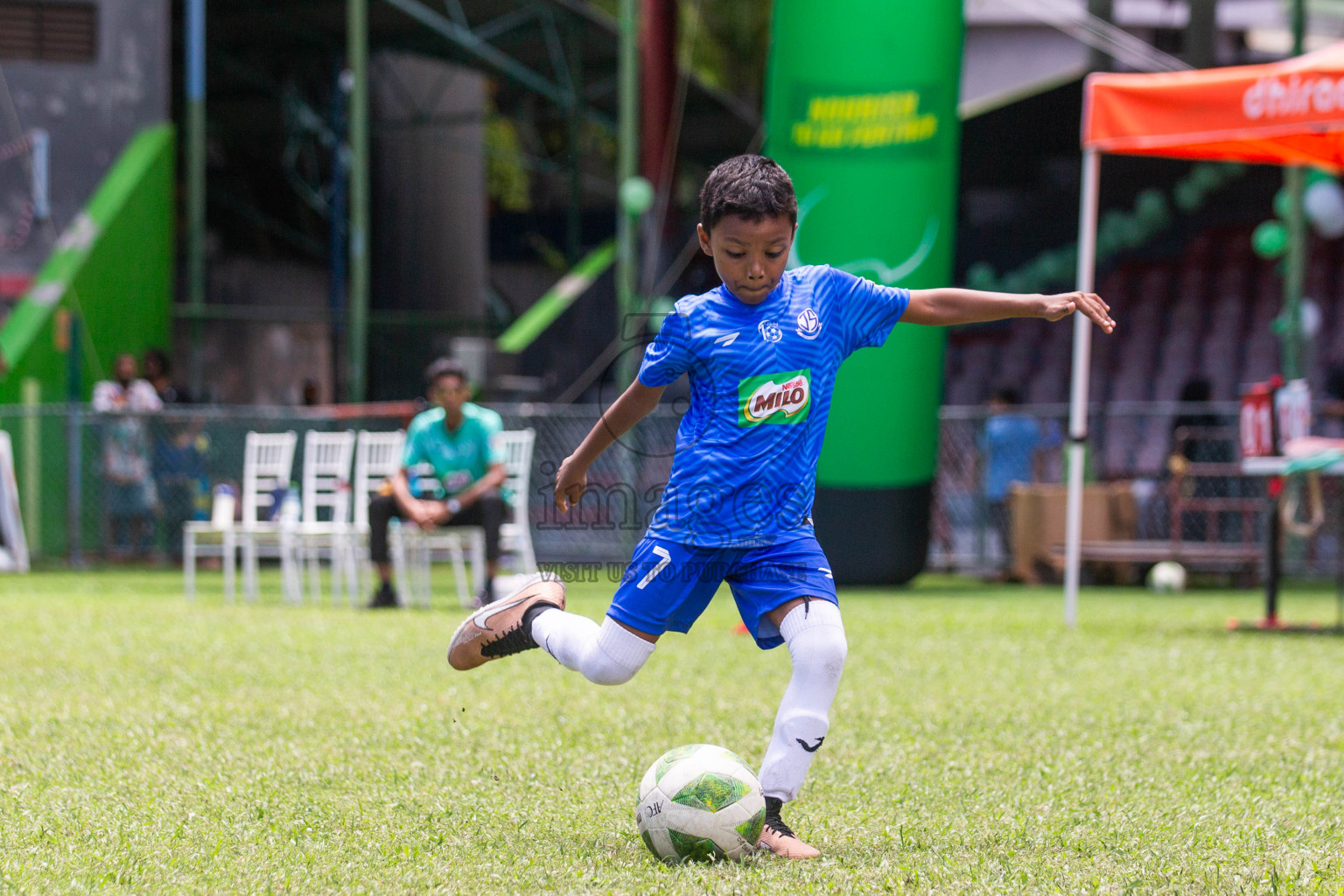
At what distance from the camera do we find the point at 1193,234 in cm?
1909

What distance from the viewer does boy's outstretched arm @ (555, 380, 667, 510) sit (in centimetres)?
409

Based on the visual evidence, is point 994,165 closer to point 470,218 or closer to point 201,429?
point 470,218

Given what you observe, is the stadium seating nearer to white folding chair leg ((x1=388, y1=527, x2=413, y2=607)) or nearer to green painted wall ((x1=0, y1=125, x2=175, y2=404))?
white folding chair leg ((x1=388, y1=527, x2=413, y2=607))

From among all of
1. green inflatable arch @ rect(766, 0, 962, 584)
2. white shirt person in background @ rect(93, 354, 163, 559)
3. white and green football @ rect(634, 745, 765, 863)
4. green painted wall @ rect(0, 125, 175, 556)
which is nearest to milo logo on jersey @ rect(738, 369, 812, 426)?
white and green football @ rect(634, 745, 765, 863)

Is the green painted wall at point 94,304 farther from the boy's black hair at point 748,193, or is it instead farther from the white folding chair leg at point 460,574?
the boy's black hair at point 748,193

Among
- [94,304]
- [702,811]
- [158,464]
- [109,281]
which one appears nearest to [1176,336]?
[158,464]

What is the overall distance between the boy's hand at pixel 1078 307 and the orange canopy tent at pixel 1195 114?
4715 millimetres

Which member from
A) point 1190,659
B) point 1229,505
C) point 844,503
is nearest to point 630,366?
point 844,503

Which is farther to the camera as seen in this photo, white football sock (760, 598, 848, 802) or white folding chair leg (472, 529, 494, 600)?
white folding chair leg (472, 529, 494, 600)

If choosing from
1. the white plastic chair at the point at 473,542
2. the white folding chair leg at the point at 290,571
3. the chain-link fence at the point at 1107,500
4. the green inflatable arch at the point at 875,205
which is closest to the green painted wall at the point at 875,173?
the green inflatable arch at the point at 875,205

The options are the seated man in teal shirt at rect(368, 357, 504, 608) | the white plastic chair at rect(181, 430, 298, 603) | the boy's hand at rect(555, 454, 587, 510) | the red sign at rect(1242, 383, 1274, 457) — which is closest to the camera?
the boy's hand at rect(555, 454, 587, 510)

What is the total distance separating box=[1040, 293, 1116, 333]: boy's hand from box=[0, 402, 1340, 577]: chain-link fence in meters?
10.7

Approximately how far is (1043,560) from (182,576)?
7.92 metres

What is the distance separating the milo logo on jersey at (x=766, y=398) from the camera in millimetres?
3883
